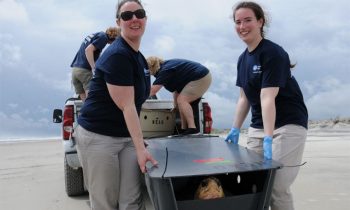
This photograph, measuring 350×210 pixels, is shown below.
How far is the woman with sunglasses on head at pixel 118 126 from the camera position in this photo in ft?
9.04

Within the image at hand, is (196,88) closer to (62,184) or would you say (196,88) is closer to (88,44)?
Answer: (88,44)

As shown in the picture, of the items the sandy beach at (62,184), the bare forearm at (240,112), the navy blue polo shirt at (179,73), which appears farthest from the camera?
the navy blue polo shirt at (179,73)

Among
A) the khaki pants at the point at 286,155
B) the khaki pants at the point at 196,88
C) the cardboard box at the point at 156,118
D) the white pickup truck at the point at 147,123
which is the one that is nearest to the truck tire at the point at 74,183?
the white pickup truck at the point at 147,123

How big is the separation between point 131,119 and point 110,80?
0.89 feet

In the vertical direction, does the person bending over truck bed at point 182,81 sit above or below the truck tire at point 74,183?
above

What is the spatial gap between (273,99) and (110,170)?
1185 millimetres

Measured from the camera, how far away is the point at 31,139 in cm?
1855

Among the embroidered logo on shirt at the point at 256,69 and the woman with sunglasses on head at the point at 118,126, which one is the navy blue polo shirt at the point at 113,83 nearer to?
the woman with sunglasses on head at the point at 118,126

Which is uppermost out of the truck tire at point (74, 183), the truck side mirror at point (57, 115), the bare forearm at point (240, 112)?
the bare forearm at point (240, 112)

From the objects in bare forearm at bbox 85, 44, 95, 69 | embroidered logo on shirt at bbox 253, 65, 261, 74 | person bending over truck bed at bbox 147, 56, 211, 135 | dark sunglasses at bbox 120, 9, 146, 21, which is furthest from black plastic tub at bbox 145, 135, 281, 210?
bare forearm at bbox 85, 44, 95, 69

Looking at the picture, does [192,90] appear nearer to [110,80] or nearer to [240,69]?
[240,69]

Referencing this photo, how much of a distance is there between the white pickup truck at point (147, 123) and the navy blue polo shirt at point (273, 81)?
2228mm

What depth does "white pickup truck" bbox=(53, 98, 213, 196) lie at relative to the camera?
5215mm

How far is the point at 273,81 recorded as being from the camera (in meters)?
3.02
